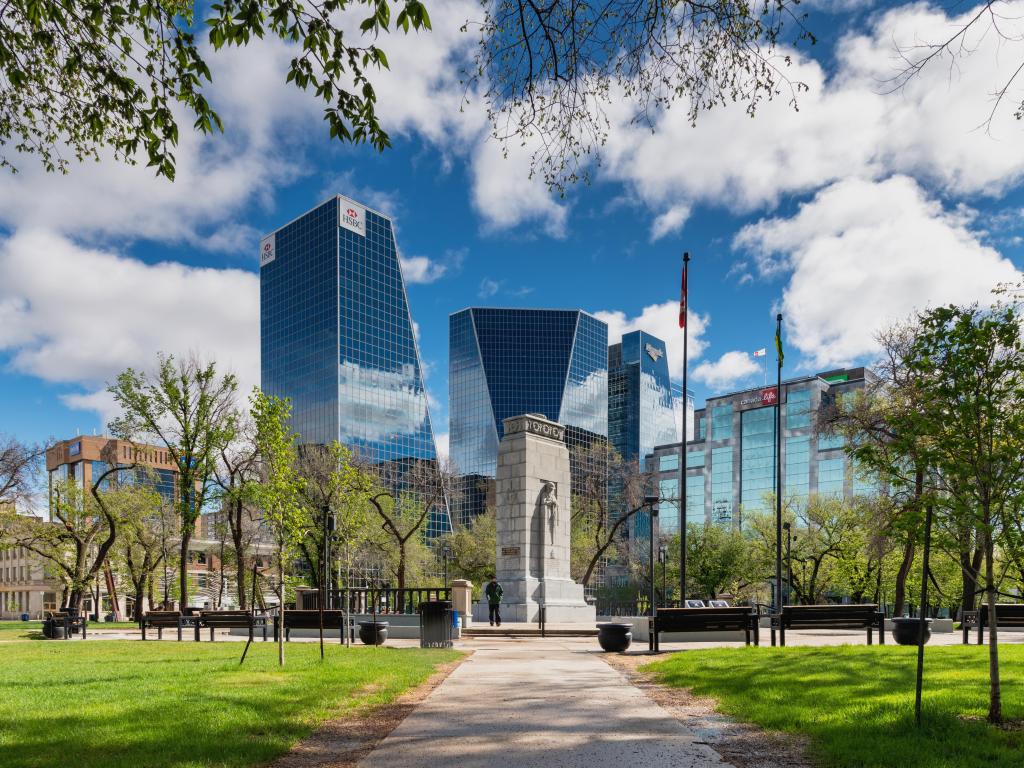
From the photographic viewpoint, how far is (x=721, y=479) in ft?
473

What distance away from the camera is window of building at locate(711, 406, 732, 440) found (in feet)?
473

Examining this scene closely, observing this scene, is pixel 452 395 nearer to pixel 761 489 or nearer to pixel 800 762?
Answer: pixel 761 489

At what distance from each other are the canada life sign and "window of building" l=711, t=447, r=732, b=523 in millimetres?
9483

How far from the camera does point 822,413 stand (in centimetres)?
3375

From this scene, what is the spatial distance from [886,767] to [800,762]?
78 centimetres

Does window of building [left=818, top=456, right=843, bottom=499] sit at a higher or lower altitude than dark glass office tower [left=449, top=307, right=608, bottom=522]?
lower

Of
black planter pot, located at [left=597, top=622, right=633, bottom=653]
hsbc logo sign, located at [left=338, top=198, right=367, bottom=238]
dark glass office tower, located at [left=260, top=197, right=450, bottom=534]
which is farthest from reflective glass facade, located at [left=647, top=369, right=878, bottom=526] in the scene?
black planter pot, located at [left=597, top=622, right=633, bottom=653]

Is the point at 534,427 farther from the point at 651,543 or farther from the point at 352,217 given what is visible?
the point at 352,217

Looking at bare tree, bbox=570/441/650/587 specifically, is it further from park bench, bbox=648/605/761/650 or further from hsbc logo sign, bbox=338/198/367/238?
hsbc logo sign, bbox=338/198/367/238

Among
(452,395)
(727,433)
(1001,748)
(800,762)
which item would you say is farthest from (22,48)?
(452,395)

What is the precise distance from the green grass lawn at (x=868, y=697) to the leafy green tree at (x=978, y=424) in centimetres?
123

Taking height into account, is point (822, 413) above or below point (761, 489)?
above

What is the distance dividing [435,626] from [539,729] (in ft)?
40.2

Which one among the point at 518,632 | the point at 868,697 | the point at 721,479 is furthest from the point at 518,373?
the point at 868,697
